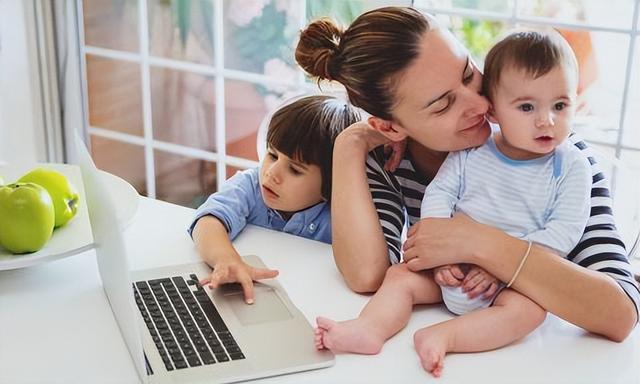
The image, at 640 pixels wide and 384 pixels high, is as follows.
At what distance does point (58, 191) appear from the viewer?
1533 millimetres

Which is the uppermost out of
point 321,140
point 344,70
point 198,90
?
point 344,70

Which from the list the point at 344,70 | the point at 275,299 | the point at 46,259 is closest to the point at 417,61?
the point at 344,70

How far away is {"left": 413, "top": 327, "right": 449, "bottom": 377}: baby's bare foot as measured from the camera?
1.21 metres

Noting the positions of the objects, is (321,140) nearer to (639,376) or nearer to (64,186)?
(64,186)

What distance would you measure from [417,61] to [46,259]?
0.63 meters

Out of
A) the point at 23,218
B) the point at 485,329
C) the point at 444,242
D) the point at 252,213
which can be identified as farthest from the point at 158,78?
the point at 485,329

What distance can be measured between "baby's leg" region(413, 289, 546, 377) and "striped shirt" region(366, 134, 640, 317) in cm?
12

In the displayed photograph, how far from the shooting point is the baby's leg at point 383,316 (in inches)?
49.6

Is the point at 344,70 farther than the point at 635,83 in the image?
No

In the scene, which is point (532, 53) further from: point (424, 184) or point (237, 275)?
point (237, 275)

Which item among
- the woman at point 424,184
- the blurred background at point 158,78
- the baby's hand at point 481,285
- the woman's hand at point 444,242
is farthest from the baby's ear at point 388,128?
the blurred background at point 158,78

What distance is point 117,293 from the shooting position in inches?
50.3

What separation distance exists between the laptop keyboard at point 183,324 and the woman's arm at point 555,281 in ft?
1.13

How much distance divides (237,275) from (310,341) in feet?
0.68
